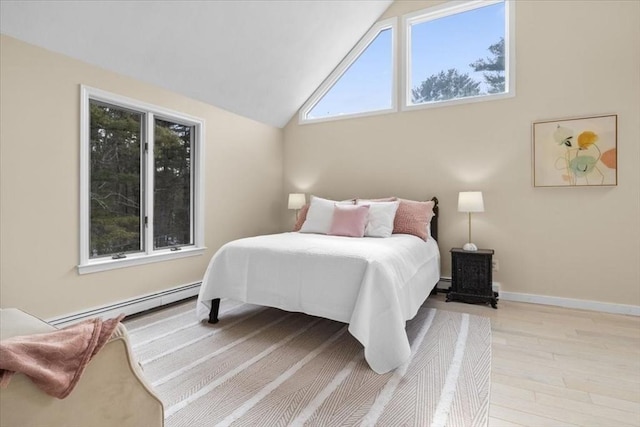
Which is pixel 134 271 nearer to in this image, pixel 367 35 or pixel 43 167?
pixel 43 167

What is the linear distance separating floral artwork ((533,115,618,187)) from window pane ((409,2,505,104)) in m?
0.74

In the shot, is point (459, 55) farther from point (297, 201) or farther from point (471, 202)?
point (297, 201)

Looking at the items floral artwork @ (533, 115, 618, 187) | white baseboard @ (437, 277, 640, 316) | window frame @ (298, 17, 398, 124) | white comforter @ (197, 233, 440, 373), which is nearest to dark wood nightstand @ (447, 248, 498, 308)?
white baseboard @ (437, 277, 640, 316)

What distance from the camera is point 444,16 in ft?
13.3

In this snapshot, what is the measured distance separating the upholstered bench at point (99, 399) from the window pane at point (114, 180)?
1.95 meters

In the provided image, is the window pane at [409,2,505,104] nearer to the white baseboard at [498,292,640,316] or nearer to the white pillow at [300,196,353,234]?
the white pillow at [300,196,353,234]

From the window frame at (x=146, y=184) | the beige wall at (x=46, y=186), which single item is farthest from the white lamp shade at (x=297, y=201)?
the beige wall at (x=46, y=186)

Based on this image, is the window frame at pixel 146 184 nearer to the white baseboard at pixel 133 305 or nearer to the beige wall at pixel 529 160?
the white baseboard at pixel 133 305

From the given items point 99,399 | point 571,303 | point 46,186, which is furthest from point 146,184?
point 571,303

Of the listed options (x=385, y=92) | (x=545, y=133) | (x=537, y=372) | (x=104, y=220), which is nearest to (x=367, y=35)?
(x=385, y=92)

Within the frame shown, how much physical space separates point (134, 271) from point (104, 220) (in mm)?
537

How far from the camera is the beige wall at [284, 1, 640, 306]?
316 centimetres

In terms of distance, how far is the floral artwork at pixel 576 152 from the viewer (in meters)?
3.19

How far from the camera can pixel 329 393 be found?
1828mm
